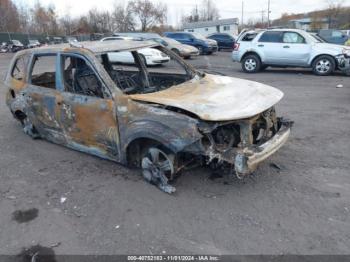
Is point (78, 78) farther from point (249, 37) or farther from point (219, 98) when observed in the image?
point (249, 37)

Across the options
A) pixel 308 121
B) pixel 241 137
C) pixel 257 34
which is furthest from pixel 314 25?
pixel 241 137

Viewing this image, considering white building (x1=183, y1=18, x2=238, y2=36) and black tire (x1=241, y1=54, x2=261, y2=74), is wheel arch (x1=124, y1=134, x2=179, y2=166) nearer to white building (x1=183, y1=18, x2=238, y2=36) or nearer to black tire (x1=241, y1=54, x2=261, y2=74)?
black tire (x1=241, y1=54, x2=261, y2=74)

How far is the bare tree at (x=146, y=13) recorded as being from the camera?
6889 centimetres

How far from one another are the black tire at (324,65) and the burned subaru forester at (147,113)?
27.9 feet

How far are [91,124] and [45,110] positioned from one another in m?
1.11

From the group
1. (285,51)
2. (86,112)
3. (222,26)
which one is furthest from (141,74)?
(222,26)

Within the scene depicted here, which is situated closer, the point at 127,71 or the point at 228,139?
the point at 228,139

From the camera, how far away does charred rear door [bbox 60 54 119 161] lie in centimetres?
429

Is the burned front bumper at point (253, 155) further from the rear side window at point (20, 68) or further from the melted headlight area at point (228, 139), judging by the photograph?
the rear side window at point (20, 68)

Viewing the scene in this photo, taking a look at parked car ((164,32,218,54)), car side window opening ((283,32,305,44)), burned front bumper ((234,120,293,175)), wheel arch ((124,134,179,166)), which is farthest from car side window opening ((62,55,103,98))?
parked car ((164,32,218,54))

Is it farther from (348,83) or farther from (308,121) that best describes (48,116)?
(348,83)

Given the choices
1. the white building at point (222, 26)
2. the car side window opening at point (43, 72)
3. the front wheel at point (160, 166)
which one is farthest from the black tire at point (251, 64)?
the white building at point (222, 26)

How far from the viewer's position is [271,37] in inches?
518

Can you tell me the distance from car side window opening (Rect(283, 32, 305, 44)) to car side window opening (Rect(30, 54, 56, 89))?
9.65 metres
